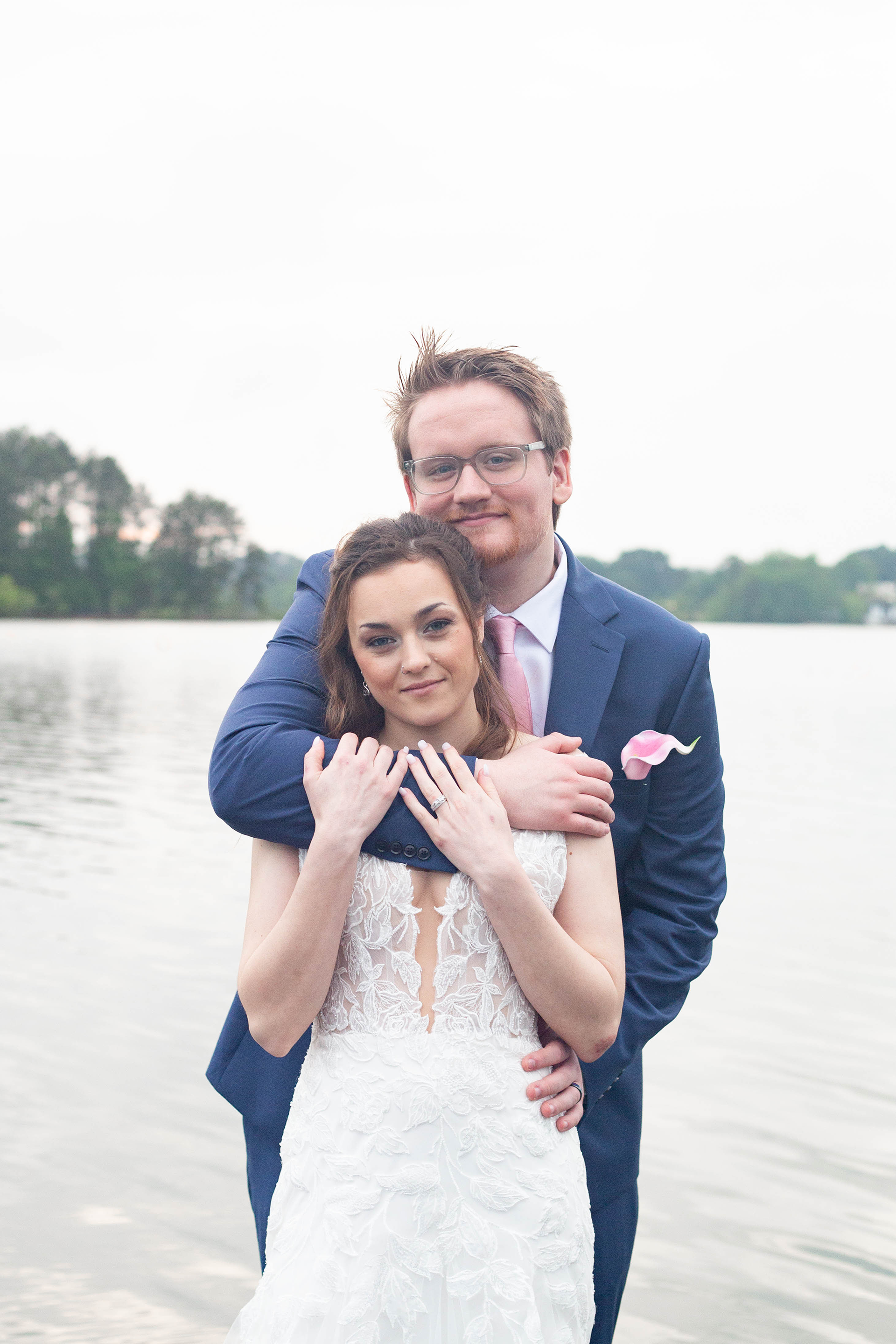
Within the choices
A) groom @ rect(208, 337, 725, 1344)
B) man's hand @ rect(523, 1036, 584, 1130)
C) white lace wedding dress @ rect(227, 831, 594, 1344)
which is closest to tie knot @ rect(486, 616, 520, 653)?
groom @ rect(208, 337, 725, 1344)

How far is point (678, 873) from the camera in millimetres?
2848

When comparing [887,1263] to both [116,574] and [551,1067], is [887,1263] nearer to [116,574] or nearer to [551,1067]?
[551,1067]

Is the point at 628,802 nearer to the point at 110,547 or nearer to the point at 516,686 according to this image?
the point at 516,686

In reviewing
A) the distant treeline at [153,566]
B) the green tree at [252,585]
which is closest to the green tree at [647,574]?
the distant treeline at [153,566]

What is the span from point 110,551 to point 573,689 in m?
95.1

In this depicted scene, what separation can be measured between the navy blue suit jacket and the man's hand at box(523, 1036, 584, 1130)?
300mm

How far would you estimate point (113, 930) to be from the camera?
28.6ft

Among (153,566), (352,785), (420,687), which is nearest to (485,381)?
(420,687)

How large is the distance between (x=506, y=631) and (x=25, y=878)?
831 cm

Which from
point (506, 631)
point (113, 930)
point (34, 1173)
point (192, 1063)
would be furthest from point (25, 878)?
point (506, 631)

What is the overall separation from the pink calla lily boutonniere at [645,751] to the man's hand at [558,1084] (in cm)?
72

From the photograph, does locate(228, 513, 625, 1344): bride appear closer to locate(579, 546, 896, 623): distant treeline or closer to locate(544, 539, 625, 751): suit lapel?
locate(544, 539, 625, 751): suit lapel

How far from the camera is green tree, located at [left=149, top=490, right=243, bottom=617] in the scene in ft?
324

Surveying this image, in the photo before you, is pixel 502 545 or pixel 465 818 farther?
pixel 502 545
